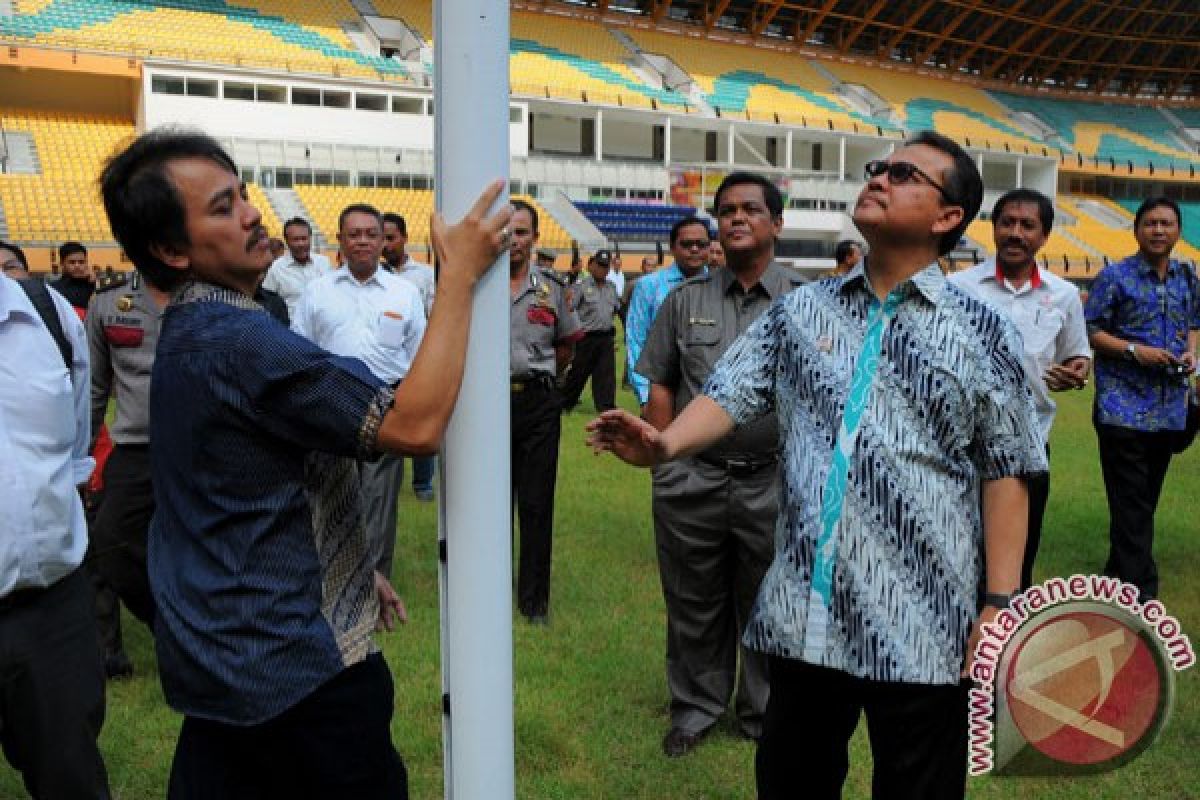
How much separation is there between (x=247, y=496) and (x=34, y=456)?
2.76ft

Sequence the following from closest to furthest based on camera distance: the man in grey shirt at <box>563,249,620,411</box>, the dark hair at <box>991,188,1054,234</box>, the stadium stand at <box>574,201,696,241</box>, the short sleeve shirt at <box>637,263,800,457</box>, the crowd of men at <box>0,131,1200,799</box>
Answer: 1. the crowd of men at <box>0,131,1200,799</box>
2. the short sleeve shirt at <box>637,263,800,457</box>
3. the dark hair at <box>991,188,1054,234</box>
4. the man in grey shirt at <box>563,249,620,411</box>
5. the stadium stand at <box>574,201,696,241</box>

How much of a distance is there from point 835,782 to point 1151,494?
423cm

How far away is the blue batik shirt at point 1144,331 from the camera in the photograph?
5.75 m

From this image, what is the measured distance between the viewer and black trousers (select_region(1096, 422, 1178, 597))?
19.0ft

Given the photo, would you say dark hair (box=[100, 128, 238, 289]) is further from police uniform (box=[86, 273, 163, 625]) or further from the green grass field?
police uniform (box=[86, 273, 163, 625])

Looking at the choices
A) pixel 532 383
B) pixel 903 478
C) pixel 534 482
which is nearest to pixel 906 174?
pixel 903 478

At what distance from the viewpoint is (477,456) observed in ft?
5.95

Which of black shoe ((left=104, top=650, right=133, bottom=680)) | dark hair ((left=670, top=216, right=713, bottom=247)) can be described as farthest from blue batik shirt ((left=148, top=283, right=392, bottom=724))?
dark hair ((left=670, top=216, right=713, bottom=247))

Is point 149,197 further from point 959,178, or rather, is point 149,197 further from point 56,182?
point 56,182

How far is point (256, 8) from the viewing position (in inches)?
1383

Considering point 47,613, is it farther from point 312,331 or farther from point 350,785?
point 312,331

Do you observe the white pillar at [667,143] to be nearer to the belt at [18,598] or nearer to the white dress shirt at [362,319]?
the white dress shirt at [362,319]

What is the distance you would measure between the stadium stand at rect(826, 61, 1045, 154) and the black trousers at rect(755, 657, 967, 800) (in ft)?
153

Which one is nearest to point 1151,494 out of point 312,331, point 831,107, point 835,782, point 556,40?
point 835,782
